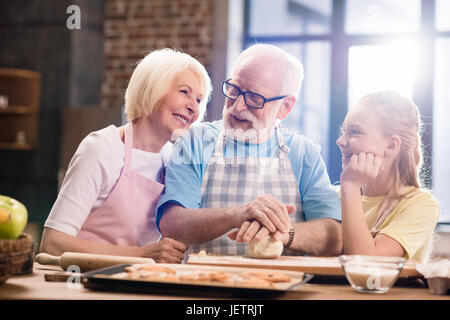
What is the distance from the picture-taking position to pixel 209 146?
5.14 ft

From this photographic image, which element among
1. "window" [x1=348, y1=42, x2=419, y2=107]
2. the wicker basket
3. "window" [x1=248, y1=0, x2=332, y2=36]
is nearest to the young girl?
"window" [x1=348, y1=42, x2=419, y2=107]

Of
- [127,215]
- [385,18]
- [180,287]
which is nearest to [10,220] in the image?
[180,287]

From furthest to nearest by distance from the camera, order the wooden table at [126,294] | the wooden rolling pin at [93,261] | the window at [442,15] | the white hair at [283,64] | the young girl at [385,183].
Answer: the window at [442,15] → the white hair at [283,64] → the young girl at [385,183] → the wooden rolling pin at [93,261] → the wooden table at [126,294]

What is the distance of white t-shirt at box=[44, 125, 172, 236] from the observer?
138 centimetres

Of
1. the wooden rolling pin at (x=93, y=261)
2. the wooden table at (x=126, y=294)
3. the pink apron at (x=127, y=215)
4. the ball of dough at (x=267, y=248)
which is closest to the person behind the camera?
the wooden table at (x=126, y=294)

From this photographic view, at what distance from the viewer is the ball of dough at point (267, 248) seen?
1196 mm

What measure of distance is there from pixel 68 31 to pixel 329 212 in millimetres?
3315

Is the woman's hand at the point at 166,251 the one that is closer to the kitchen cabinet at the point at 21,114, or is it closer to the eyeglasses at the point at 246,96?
the eyeglasses at the point at 246,96

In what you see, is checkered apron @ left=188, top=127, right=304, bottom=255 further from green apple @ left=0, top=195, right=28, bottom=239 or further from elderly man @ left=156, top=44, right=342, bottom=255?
green apple @ left=0, top=195, right=28, bottom=239

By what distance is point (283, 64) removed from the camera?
5.10 feet

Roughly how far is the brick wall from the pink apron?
2.21 metres

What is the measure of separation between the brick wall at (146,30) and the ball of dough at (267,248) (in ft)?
8.27

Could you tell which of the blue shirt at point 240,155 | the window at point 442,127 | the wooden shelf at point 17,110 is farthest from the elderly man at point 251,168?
the wooden shelf at point 17,110
